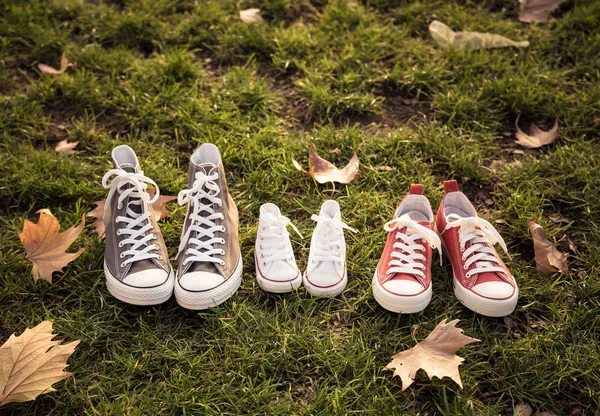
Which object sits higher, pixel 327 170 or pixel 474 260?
pixel 474 260

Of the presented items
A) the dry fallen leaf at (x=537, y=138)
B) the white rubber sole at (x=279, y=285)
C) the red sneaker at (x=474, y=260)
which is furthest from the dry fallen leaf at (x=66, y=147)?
the dry fallen leaf at (x=537, y=138)

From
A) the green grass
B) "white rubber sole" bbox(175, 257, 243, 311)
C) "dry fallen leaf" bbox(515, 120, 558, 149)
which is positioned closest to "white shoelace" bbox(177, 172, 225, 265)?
"white rubber sole" bbox(175, 257, 243, 311)

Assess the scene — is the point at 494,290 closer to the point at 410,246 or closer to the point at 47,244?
the point at 410,246

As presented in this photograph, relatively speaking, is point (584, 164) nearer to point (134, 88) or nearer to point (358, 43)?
point (358, 43)

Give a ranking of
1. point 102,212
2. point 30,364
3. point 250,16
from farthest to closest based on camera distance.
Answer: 1. point 250,16
2. point 102,212
3. point 30,364

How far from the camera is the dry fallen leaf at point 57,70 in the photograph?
11.9 ft

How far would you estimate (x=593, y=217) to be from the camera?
9.40 ft

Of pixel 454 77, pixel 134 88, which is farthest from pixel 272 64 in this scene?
pixel 454 77

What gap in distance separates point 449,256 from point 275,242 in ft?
2.56

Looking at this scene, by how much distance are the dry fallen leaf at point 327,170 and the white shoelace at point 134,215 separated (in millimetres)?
847

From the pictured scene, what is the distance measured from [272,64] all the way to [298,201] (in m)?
1.18

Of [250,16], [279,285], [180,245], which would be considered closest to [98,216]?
[180,245]

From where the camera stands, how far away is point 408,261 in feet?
8.20

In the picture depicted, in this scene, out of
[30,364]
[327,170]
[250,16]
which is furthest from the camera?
[250,16]
